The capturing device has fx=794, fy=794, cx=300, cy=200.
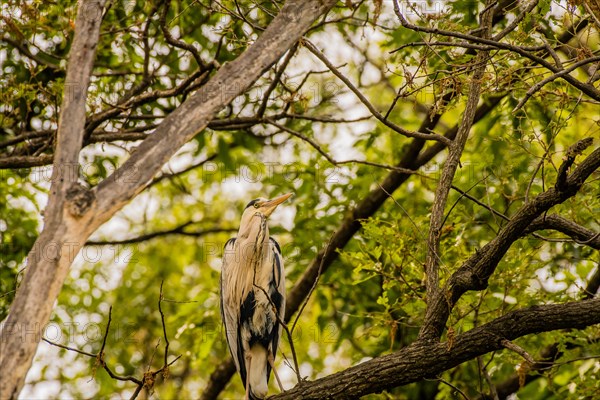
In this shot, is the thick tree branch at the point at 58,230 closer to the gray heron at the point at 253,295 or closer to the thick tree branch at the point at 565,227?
the thick tree branch at the point at 565,227

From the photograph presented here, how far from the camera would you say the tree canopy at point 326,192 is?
3.41 m

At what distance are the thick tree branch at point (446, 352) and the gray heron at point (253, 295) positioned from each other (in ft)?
6.45

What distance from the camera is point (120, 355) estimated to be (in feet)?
30.1

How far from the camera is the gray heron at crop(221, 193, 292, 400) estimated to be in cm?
636

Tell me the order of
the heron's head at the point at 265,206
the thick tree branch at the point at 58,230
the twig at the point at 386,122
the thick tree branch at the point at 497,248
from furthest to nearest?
the heron's head at the point at 265,206, the twig at the point at 386,122, the thick tree branch at the point at 497,248, the thick tree branch at the point at 58,230

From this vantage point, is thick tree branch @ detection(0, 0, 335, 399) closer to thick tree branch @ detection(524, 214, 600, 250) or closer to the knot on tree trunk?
the knot on tree trunk

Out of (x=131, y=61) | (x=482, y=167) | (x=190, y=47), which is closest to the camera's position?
(x=190, y=47)

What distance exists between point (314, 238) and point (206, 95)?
4172 millimetres

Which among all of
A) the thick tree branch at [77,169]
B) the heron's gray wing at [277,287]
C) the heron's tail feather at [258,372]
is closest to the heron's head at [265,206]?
the heron's gray wing at [277,287]

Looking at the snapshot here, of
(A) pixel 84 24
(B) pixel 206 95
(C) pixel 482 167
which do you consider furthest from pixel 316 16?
(C) pixel 482 167

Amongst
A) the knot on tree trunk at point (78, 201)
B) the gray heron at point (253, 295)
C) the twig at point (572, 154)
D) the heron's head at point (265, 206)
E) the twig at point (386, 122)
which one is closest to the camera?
the knot on tree trunk at point (78, 201)

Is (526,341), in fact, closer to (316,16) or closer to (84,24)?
(316,16)

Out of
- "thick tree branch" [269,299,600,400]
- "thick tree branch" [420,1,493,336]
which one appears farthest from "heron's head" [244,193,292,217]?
"thick tree branch" [269,299,600,400]

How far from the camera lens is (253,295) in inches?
253
